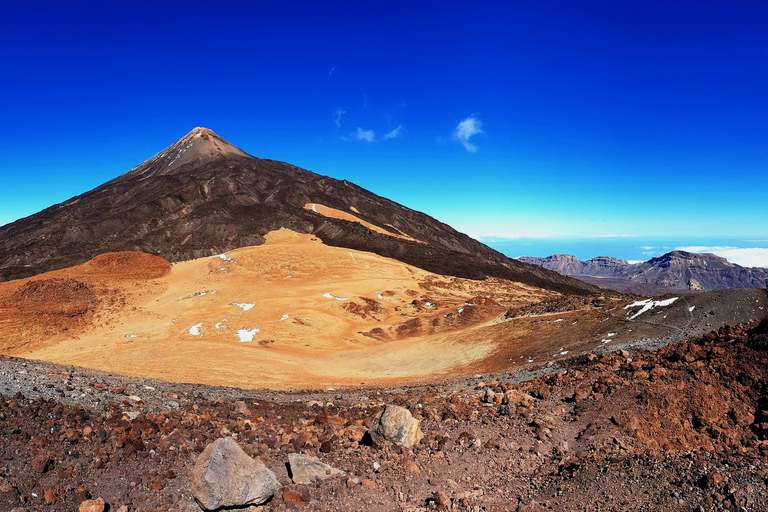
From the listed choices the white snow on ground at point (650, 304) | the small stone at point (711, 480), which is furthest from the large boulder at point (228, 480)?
the white snow on ground at point (650, 304)

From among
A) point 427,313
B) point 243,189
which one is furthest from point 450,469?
point 243,189

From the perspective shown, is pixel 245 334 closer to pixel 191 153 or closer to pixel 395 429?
pixel 395 429

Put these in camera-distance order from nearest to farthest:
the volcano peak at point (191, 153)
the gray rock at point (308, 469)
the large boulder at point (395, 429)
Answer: the gray rock at point (308, 469) → the large boulder at point (395, 429) → the volcano peak at point (191, 153)

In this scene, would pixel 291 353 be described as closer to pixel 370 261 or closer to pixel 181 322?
pixel 181 322

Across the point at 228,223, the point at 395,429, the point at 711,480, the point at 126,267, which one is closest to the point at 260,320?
the point at 395,429

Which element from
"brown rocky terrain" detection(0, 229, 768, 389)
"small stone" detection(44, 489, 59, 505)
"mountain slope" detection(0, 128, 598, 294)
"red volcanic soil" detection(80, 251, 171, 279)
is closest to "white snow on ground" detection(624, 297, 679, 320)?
"brown rocky terrain" detection(0, 229, 768, 389)

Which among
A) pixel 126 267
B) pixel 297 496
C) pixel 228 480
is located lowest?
pixel 297 496

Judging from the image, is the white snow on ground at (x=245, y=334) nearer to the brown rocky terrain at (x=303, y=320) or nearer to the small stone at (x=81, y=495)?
the brown rocky terrain at (x=303, y=320)
